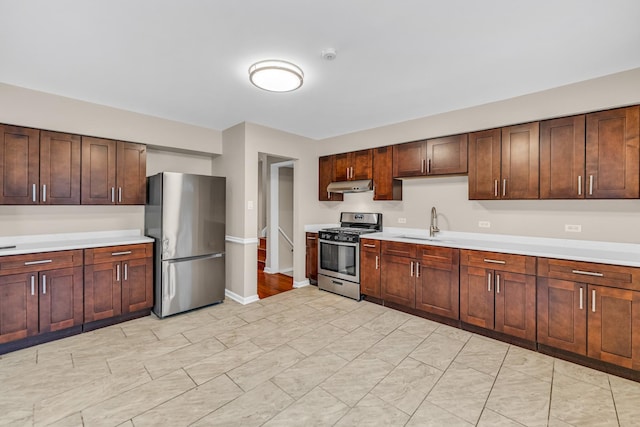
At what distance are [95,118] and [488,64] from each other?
4.10 meters

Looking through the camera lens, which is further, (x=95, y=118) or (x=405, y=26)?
(x=95, y=118)

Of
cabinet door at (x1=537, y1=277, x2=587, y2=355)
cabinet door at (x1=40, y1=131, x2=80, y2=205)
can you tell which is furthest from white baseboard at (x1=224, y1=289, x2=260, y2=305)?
cabinet door at (x1=537, y1=277, x2=587, y2=355)

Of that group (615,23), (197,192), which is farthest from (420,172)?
(197,192)

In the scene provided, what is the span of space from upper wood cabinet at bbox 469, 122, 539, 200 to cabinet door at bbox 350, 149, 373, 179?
142 centimetres

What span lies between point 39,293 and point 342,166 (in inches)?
156

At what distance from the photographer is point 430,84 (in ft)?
9.25

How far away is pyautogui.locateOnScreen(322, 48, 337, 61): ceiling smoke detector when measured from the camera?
2.19m

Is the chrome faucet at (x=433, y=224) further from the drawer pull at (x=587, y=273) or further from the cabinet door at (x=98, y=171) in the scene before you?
the cabinet door at (x=98, y=171)

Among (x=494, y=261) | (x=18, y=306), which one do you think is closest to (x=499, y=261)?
(x=494, y=261)

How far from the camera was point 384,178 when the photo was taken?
13.8 ft

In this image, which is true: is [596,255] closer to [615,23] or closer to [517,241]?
[517,241]

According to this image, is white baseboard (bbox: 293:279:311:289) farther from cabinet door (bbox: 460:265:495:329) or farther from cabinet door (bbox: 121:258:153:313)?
cabinet door (bbox: 460:265:495:329)

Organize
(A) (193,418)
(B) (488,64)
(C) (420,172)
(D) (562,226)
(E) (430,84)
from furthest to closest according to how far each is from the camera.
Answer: (C) (420,172) < (D) (562,226) < (E) (430,84) < (B) (488,64) < (A) (193,418)

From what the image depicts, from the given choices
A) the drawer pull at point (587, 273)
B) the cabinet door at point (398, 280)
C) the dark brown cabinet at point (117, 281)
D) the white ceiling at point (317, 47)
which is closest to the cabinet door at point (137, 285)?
the dark brown cabinet at point (117, 281)
